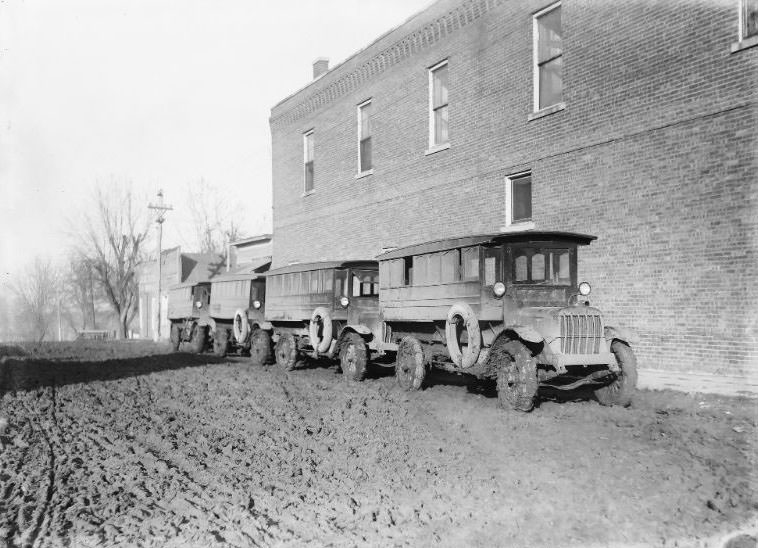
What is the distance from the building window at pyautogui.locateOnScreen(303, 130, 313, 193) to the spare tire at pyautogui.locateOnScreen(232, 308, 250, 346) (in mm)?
5826

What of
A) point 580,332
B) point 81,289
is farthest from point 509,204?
point 81,289

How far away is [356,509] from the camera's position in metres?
5.34

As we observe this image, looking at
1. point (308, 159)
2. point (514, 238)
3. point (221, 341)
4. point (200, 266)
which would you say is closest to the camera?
point (514, 238)

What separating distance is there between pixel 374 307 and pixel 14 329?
256 ft

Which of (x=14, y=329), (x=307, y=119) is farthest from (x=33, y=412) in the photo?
(x=14, y=329)

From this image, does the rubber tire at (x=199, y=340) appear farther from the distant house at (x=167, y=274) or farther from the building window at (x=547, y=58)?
the distant house at (x=167, y=274)

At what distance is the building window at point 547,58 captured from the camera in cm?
1330

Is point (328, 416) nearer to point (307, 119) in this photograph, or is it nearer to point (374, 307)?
point (374, 307)

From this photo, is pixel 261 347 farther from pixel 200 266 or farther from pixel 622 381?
pixel 200 266

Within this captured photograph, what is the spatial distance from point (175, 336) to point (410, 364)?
1630 cm

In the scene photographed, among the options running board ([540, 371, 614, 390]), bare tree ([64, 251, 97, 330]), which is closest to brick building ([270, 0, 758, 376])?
running board ([540, 371, 614, 390])

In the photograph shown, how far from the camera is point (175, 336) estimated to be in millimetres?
24828

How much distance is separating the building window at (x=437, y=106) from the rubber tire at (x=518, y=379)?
29.2ft

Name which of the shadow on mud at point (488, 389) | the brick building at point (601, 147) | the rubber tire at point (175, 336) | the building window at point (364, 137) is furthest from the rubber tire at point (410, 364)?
the rubber tire at point (175, 336)
